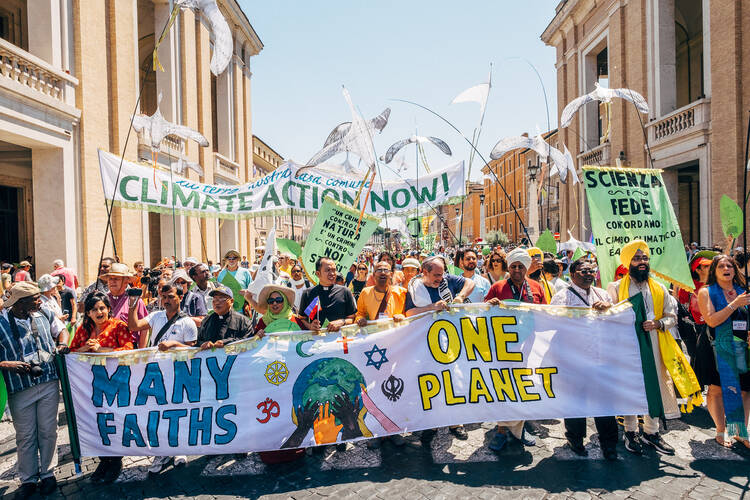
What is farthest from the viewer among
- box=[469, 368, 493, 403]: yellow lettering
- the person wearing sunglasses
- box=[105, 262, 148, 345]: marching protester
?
the person wearing sunglasses

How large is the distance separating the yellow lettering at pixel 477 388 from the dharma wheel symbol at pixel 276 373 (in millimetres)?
Answer: 1665

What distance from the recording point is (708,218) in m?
14.6

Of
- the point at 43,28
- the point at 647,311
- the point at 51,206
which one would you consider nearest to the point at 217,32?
the point at 647,311

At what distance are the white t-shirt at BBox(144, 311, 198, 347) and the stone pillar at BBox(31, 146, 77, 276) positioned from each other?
827cm

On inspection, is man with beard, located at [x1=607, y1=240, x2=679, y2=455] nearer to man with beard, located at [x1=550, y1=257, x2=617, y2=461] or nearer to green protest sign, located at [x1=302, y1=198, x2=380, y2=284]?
man with beard, located at [x1=550, y1=257, x2=617, y2=461]

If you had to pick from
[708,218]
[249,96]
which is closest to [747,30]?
[708,218]

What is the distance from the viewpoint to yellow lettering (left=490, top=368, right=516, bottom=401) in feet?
13.6

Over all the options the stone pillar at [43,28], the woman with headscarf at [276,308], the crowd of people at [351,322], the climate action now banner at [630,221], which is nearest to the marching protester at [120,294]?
the crowd of people at [351,322]

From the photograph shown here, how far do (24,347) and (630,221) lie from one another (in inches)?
222

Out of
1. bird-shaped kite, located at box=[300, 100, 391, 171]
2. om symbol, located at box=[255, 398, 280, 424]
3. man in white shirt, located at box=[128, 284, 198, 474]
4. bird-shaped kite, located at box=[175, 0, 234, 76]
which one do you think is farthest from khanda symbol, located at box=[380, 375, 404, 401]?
bird-shaped kite, located at box=[175, 0, 234, 76]

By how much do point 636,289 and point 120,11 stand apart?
15089mm

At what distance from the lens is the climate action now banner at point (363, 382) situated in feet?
13.2

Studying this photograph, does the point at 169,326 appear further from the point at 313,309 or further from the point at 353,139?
the point at 353,139

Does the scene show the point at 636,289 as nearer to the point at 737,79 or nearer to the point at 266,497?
the point at 266,497
